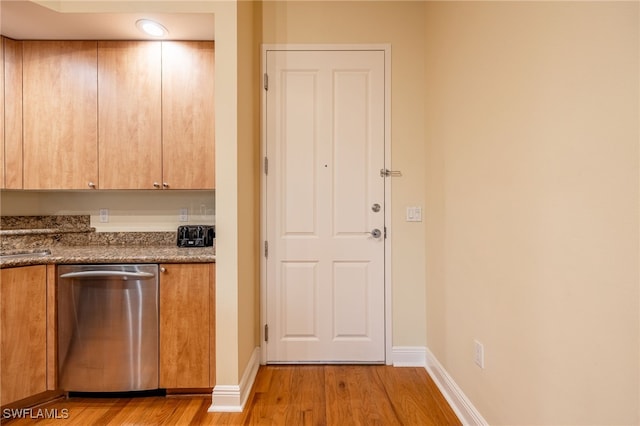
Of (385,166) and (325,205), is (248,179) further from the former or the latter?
(385,166)

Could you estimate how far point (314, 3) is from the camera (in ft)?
7.22

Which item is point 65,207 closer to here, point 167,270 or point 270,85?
point 167,270

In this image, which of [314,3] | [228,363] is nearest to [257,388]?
[228,363]

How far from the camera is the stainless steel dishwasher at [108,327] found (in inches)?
68.4

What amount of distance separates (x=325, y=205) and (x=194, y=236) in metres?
1.01

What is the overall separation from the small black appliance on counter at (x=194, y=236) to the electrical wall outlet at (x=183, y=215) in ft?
0.67

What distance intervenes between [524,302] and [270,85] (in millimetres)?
2087

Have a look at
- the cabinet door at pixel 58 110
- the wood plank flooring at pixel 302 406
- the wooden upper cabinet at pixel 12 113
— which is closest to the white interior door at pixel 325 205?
the wood plank flooring at pixel 302 406

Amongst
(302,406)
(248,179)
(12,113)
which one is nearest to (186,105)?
(248,179)

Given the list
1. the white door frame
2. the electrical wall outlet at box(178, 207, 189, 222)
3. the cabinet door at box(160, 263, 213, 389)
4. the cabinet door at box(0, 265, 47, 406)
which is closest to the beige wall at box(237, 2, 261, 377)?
the white door frame

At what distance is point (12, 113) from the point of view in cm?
199

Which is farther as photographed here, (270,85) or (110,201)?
(110,201)

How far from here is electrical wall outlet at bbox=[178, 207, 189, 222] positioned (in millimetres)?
2354

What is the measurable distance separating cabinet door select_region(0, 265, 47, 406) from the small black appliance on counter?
0.77 m
